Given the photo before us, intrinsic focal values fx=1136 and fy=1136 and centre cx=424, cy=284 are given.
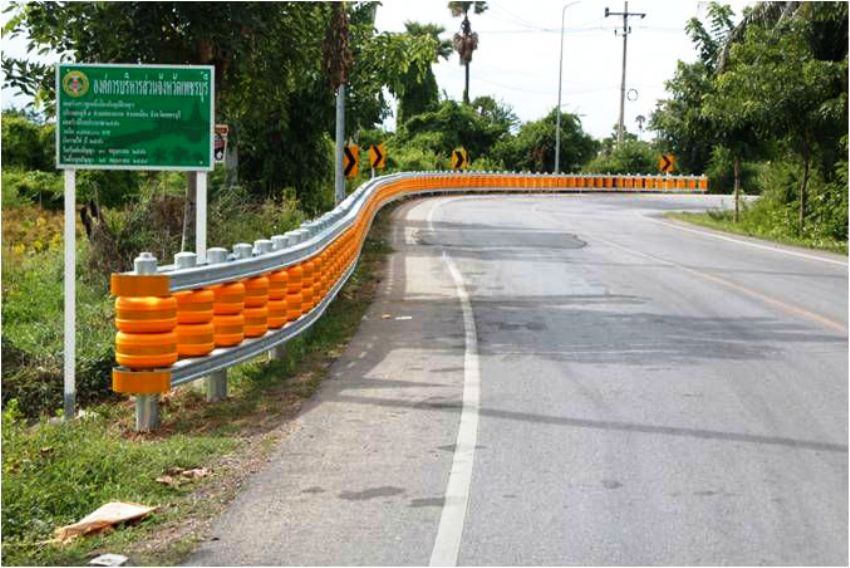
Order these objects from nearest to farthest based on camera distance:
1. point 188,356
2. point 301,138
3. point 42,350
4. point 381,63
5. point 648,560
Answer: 1. point 648,560
2. point 188,356
3. point 42,350
4. point 381,63
5. point 301,138

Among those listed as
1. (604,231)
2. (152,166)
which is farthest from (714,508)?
(604,231)

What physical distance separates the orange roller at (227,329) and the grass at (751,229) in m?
18.4

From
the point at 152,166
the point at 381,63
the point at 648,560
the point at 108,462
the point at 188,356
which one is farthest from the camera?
the point at 381,63

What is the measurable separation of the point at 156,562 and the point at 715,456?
3.73m

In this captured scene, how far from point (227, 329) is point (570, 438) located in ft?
9.85

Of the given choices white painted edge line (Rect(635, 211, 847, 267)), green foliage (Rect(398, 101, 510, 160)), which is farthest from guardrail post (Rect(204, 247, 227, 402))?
green foliage (Rect(398, 101, 510, 160))

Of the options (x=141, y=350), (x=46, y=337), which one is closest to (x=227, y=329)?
(x=141, y=350)

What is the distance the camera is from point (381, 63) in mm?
18797

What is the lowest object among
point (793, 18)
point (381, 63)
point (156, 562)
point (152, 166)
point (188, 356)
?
point (156, 562)

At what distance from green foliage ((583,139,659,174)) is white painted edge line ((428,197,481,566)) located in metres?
57.3

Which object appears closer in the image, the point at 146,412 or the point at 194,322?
the point at 146,412

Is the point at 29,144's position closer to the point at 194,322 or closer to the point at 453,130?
the point at 194,322

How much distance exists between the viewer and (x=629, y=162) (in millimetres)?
68312

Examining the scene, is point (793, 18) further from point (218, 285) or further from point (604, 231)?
point (218, 285)
